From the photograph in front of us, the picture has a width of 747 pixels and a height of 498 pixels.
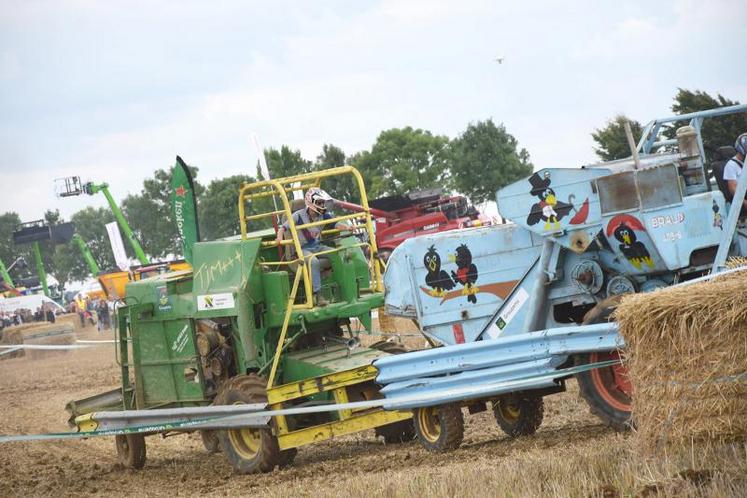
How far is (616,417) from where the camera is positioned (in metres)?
9.23

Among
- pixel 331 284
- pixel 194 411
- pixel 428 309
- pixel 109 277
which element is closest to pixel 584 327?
pixel 428 309

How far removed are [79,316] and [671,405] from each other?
186ft

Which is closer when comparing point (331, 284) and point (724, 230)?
point (724, 230)

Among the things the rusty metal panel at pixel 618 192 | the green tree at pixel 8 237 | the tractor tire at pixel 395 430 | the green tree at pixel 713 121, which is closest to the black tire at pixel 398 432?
the tractor tire at pixel 395 430

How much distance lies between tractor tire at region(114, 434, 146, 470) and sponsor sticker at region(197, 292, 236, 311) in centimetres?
188

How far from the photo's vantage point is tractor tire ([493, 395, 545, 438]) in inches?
407

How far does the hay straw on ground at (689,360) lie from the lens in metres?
7.09

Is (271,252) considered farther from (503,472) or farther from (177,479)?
(503,472)

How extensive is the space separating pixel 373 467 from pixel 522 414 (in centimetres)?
146

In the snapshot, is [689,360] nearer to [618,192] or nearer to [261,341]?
[618,192]

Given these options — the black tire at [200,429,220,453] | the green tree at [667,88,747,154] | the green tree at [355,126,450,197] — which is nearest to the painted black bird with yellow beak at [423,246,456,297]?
the black tire at [200,429,220,453]

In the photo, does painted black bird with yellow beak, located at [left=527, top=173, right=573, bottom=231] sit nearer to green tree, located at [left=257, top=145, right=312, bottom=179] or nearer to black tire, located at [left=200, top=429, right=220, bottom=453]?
black tire, located at [left=200, top=429, right=220, bottom=453]

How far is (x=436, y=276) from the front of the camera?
11.4 m

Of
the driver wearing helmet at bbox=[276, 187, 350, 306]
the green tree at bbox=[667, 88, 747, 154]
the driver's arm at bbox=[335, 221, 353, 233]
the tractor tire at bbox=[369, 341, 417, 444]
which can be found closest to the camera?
the driver wearing helmet at bbox=[276, 187, 350, 306]
